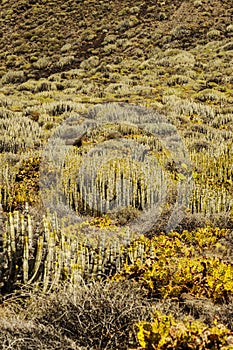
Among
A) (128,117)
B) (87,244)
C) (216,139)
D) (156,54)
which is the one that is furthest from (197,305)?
(156,54)

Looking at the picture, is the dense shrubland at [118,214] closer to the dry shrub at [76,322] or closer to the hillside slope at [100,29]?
the dry shrub at [76,322]

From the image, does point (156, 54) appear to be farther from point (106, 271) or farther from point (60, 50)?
point (106, 271)

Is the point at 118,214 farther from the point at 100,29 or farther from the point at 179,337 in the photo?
the point at 100,29

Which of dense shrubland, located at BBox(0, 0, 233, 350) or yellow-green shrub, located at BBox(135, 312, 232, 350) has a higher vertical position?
dense shrubland, located at BBox(0, 0, 233, 350)

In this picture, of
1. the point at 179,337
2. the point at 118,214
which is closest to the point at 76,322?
the point at 179,337

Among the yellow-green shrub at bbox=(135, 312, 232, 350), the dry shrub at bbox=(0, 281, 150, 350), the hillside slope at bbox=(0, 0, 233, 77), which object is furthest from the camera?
the hillside slope at bbox=(0, 0, 233, 77)

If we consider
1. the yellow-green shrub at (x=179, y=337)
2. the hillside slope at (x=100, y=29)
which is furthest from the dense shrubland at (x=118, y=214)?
the hillside slope at (x=100, y=29)

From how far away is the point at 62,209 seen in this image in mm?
6168

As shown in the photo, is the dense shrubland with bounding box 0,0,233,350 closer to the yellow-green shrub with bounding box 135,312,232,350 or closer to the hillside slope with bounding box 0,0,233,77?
the yellow-green shrub with bounding box 135,312,232,350

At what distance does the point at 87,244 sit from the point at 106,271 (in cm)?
35

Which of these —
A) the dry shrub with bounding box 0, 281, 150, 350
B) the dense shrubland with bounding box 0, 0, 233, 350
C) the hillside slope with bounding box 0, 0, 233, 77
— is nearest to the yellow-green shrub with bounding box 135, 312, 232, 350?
the dense shrubland with bounding box 0, 0, 233, 350

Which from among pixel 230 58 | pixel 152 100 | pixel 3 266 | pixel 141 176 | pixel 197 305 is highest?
pixel 230 58

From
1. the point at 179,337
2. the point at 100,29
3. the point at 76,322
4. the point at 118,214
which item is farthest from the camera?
the point at 100,29

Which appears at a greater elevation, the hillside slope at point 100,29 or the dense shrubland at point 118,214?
the hillside slope at point 100,29
